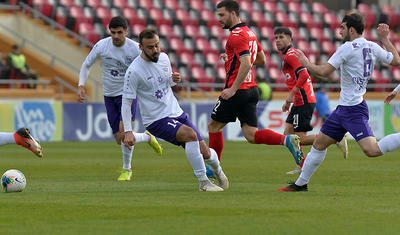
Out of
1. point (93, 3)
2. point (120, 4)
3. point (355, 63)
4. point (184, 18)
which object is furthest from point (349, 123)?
point (184, 18)

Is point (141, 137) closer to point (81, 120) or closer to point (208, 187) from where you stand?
point (208, 187)

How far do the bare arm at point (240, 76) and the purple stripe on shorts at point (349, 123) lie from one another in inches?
52.5

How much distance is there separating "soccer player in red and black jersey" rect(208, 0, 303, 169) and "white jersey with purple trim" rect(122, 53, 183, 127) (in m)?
0.82

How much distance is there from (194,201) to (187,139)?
1.00m

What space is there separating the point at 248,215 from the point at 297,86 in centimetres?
484

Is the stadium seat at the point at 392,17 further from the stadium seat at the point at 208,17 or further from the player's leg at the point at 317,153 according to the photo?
the player's leg at the point at 317,153

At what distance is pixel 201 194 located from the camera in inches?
348

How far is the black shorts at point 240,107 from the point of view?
33.9 feet

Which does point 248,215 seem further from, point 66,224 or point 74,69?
point 74,69

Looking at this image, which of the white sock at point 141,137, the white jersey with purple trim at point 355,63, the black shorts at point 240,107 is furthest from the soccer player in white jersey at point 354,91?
the white sock at point 141,137

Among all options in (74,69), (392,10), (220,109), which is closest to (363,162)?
(220,109)

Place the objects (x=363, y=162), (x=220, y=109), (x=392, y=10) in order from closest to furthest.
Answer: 1. (x=220, y=109)
2. (x=363, y=162)
3. (x=392, y=10)

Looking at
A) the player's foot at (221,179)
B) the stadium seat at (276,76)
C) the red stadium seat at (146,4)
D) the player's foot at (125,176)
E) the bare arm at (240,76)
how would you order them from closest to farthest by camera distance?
the player's foot at (221,179), the bare arm at (240,76), the player's foot at (125,176), the stadium seat at (276,76), the red stadium seat at (146,4)

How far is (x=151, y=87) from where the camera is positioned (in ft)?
30.3
